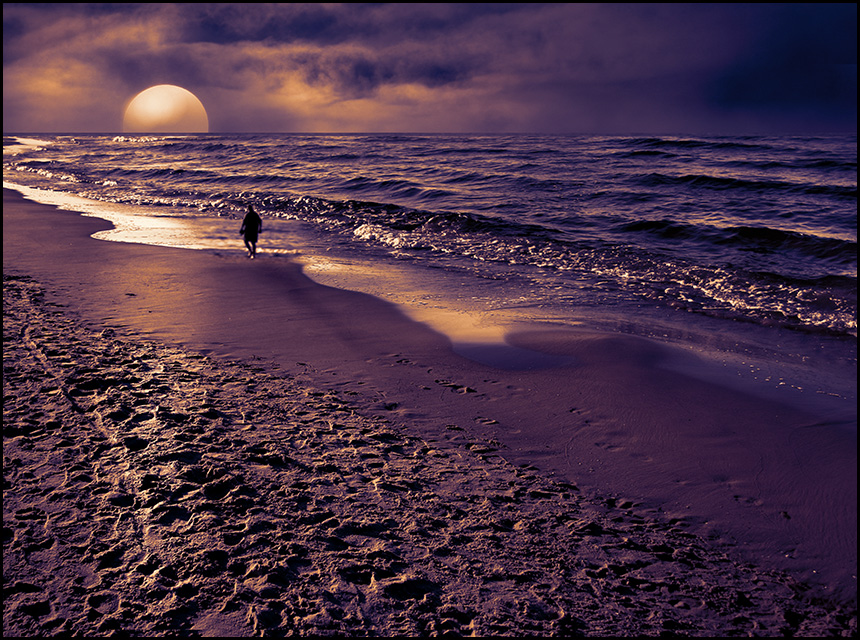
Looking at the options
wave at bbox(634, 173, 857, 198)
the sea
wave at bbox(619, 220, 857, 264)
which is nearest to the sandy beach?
the sea

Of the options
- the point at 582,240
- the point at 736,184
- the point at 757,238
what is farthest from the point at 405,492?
the point at 736,184

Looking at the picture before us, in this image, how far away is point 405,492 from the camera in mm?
3789

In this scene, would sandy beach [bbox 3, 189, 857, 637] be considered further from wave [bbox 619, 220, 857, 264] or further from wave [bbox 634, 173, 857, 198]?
wave [bbox 634, 173, 857, 198]

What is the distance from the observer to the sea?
24.7 ft

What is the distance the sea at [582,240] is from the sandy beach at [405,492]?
146 centimetres

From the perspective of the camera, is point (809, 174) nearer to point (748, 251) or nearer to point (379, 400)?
point (748, 251)

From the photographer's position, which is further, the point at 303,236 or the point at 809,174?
the point at 809,174

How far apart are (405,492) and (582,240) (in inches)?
465

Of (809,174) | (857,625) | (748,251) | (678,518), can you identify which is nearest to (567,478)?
(678,518)

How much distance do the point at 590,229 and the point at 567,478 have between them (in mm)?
12731

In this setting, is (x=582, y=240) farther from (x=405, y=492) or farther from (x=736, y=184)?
(x=736, y=184)

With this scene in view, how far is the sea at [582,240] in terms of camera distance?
24.7ft

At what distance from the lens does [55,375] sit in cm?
534

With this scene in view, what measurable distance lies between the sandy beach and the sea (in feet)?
4.80
